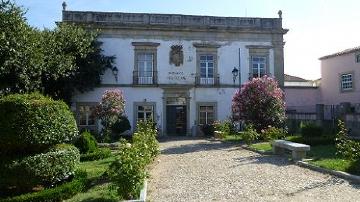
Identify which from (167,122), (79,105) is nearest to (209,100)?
(167,122)

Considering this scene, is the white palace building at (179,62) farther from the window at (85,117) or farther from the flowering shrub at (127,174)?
the flowering shrub at (127,174)

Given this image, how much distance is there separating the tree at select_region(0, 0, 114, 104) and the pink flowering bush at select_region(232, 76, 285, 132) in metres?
8.05

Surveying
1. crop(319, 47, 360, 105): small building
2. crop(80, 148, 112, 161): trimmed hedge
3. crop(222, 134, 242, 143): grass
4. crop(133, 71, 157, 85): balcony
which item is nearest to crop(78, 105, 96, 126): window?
crop(133, 71, 157, 85): balcony

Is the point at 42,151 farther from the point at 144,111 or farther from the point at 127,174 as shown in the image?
the point at 144,111

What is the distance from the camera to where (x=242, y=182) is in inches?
388

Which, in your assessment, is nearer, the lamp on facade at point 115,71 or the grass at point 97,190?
the grass at point 97,190

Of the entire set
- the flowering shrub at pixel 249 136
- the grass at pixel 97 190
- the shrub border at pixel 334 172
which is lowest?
the grass at pixel 97 190

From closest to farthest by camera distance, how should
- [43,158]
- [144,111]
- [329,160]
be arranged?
[43,158] → [329,160] → [144,111]

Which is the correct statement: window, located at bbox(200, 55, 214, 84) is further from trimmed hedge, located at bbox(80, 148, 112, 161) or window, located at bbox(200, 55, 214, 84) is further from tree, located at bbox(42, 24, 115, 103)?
trimmed hedge, located at bbox(80, 148, 112, 161)

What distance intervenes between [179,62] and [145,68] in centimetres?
212

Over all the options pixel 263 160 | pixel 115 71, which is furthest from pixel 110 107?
pixel 263 160

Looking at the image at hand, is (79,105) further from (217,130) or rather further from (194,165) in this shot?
(194,165)

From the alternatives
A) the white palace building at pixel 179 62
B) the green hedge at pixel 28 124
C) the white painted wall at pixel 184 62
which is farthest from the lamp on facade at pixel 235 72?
the green hedge at pixel 28 124

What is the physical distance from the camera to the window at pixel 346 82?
29.1 metres
